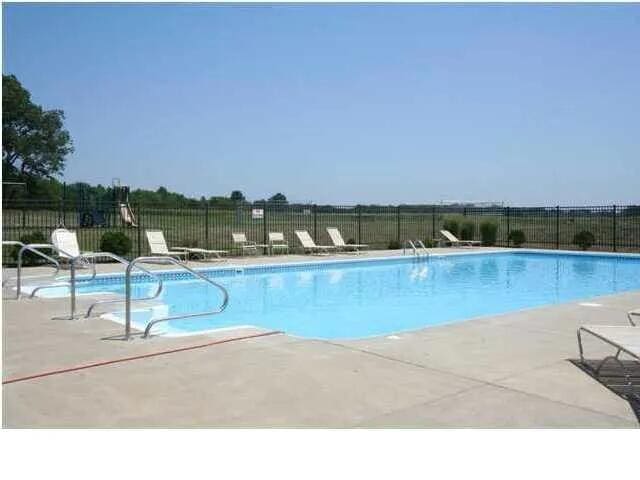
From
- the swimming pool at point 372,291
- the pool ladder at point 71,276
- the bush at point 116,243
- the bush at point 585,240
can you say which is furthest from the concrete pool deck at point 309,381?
the bush at point 585,240

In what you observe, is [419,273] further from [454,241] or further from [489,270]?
[454,241]

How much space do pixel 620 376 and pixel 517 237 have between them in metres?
17.8

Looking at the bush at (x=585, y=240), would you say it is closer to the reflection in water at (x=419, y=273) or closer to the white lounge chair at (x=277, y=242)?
the reflection in water at (x=419, y=273)

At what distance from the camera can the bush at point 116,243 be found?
1438 cm

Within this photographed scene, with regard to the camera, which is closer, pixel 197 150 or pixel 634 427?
pixel 634 427

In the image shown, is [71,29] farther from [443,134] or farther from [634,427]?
[443,134]

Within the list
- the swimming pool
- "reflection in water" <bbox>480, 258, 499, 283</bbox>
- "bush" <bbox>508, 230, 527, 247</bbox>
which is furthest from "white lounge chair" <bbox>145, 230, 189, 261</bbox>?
"bush" <bbox>508, 230, 527, 247</bbox>

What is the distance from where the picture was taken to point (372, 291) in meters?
11.9

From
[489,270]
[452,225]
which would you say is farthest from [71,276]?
[452,225]

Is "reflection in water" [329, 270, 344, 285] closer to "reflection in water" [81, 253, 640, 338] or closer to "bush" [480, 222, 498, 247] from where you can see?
"reflection in water" [81, 253, 640, 338]

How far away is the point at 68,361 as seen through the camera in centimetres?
498

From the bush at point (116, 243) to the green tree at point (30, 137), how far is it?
2535 centimetres
